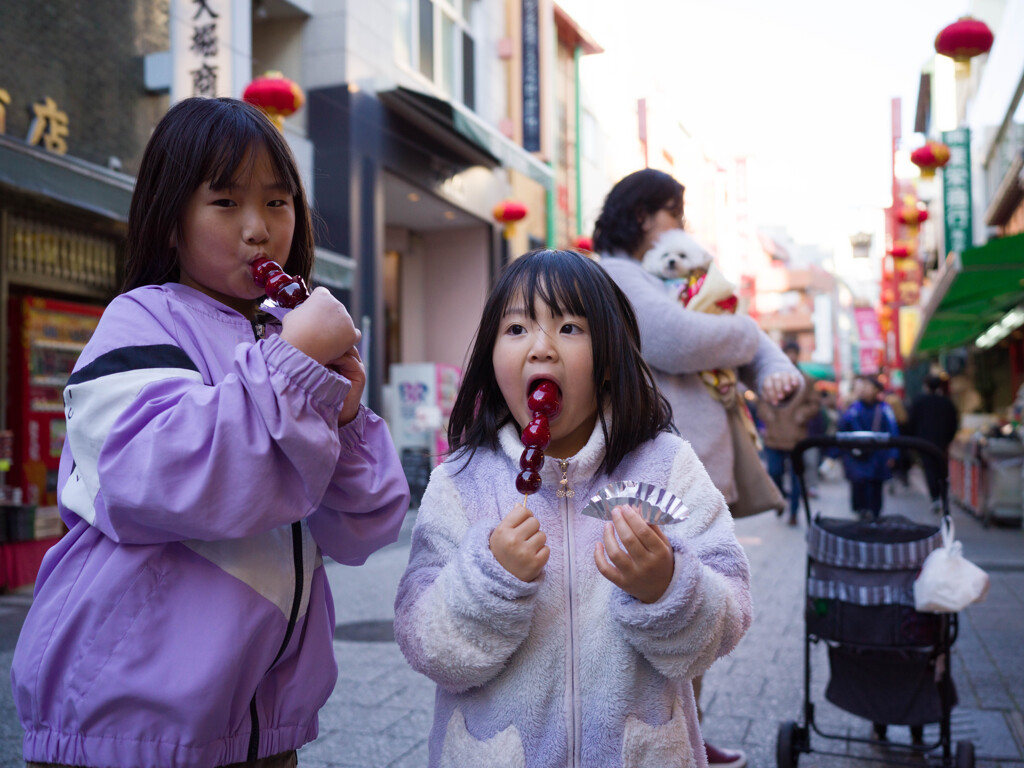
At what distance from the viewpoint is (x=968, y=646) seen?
17.6 feet

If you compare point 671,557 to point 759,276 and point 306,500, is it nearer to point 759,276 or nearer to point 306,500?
point 306,500

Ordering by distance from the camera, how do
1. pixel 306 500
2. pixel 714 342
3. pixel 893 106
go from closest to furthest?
pixel 306 500 < pixel 714 342 < pixel 893 106

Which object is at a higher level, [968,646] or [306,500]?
[306,500]

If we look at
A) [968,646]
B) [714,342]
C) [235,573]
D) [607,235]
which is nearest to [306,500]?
[235,573]

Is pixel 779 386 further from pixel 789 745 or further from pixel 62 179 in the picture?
pixel 62 179

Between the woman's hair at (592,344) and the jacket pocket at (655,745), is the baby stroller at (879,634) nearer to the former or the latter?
the woman's hair at (592,344)

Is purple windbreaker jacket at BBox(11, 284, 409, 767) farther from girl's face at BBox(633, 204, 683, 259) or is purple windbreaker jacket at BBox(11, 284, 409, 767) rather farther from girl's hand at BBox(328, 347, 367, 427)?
girl's face at BBox(633, 204, 683, 259)

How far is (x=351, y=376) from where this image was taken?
57.4 inches

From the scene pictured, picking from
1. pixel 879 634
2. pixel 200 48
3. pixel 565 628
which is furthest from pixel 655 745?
pixel 200 48

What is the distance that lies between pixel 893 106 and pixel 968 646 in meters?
24.9

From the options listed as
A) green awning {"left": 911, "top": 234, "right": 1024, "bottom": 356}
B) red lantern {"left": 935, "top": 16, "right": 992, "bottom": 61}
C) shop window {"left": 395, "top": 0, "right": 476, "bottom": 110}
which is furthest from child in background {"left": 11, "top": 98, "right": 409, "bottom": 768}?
shop window {"left": 395, "top": 0, "right": 476, "bottom": 110}

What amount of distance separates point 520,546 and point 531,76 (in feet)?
57.2

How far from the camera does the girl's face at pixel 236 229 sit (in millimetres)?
1508

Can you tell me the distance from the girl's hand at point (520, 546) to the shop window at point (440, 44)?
1386cm
